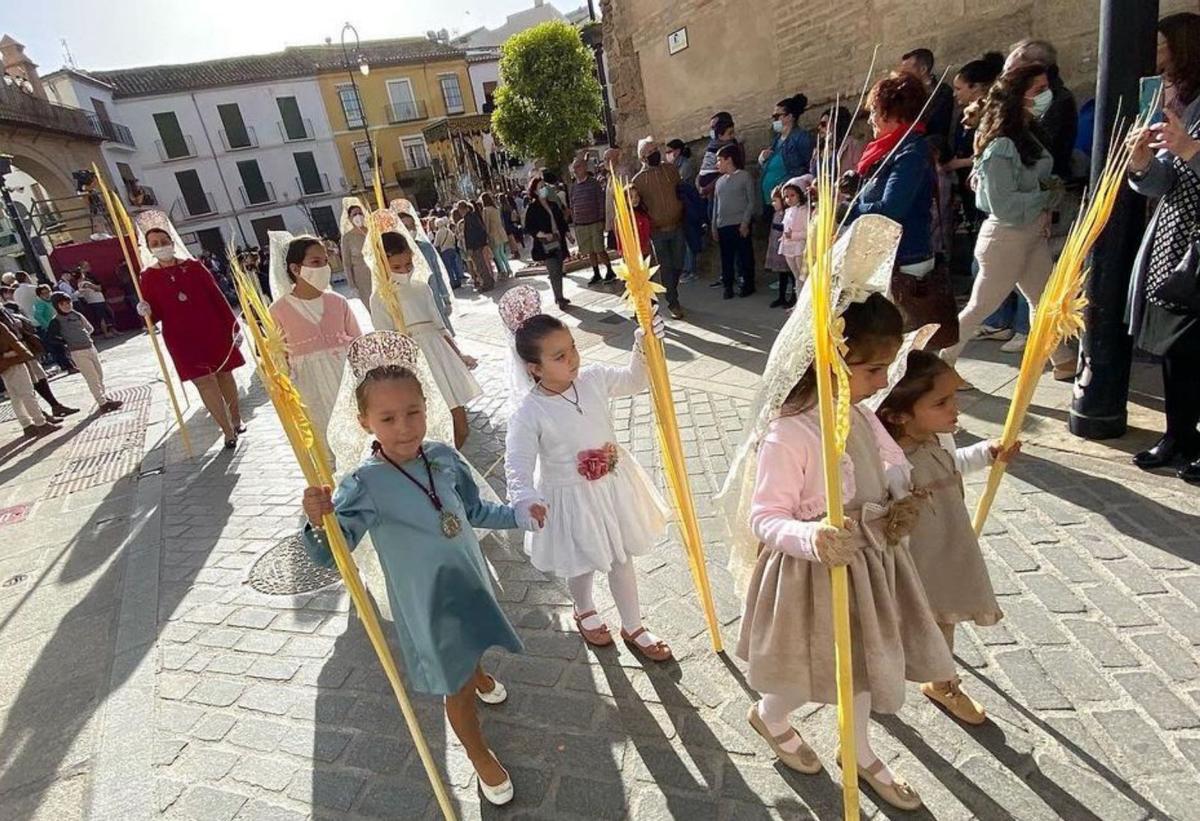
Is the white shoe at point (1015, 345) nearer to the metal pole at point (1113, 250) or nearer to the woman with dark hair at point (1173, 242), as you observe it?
the metal pole at point (1113, 250)

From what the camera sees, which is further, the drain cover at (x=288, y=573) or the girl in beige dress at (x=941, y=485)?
the drain cover at (x=288, y=573)

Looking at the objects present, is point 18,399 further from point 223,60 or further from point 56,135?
point 223,60

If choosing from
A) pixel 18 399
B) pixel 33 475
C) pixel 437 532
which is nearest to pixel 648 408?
pixel 437 532

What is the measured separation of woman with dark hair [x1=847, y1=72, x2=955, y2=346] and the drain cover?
4.03 m

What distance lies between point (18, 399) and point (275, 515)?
20.3 feet

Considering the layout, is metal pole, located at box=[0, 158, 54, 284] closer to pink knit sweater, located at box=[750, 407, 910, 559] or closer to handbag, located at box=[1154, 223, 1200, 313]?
pink knit sweater, located at box=[750, 407, 910, 559]

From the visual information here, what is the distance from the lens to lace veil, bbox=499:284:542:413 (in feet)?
9.23

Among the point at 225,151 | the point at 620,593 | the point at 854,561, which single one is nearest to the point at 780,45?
the point at 620,593

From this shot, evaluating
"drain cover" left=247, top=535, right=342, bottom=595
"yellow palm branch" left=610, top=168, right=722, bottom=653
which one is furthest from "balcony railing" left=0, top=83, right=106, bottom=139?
"yellow palm branch" left=610, top=168, right=722, bottom=653

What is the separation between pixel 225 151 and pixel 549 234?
3569cm

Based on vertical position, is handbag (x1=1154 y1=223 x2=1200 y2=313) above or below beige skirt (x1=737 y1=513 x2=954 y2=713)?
above

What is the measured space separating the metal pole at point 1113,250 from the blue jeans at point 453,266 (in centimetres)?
1374

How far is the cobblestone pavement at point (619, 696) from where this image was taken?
2229mm

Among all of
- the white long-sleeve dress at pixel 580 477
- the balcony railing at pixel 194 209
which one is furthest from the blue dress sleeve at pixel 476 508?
the balcony railing at pixel 194 209
